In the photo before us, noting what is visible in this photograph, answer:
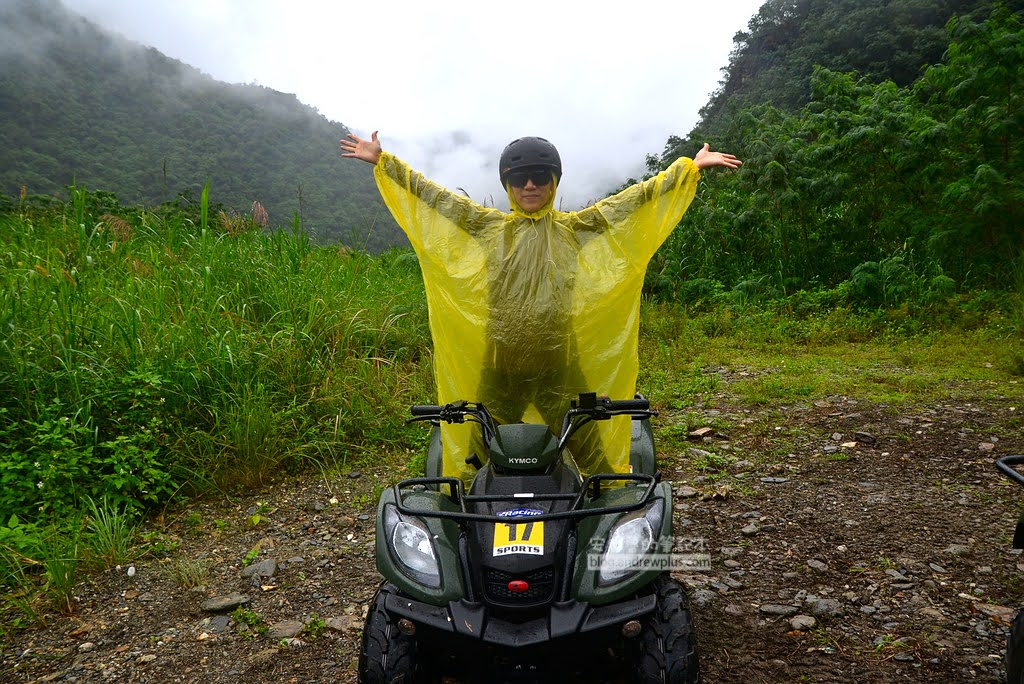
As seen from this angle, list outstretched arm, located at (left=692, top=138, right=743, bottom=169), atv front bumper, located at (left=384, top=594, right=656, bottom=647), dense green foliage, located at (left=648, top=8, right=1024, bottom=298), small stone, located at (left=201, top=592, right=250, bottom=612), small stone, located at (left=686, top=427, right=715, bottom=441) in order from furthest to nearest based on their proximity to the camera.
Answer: dense green foliage, located at (left=648, top=8, right=1024, bottom=298), small stone, located at (left=686, top=427, right=715, bottom=441), small stone, located at (left=201, top=592, right=250, bottom=612), outstretched arm, located at (left=692, top=138, right=743, bottom=169), atv front bumper, located at (left=384, top=594, right=656, bottom=647)

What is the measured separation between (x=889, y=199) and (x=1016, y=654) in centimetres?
718

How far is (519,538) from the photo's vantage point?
1.92 m

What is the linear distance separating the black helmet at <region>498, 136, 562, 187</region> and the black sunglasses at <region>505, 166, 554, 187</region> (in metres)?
0.01

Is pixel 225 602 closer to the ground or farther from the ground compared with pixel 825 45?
closer to the ground

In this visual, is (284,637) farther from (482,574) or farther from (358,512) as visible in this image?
(482,574)

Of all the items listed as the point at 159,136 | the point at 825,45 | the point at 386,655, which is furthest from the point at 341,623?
the point at 825,45

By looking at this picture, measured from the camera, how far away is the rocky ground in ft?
8.64

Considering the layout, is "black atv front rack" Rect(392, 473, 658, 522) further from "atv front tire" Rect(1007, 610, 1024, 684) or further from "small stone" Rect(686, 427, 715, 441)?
"small stone" Rect(686, 427, 715, 441)

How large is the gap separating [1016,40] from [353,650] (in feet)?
25.8

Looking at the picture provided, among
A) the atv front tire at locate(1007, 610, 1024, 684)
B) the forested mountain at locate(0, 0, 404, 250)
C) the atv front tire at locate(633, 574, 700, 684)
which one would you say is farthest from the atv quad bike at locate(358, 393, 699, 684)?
the forested mountain at locate(0, 0, 404, 250)

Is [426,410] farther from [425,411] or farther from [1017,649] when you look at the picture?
[1017,649]

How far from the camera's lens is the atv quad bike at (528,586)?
1868mm

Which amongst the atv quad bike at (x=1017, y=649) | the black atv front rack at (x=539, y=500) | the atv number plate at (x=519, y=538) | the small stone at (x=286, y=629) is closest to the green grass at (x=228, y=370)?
the small stone at (x=286, y=629)

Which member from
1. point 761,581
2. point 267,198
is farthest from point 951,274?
point 267,198
